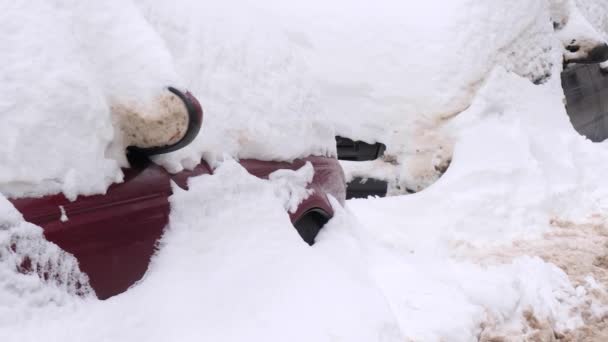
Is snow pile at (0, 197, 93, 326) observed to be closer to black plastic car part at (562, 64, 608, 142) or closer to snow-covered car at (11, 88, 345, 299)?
snow-covered car at (11, 88, 345, 299)

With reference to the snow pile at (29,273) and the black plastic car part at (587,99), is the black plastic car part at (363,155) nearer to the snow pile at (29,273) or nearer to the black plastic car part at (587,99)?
the black plastic car part at (587,99)

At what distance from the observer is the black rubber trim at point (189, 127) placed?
1.74 metres

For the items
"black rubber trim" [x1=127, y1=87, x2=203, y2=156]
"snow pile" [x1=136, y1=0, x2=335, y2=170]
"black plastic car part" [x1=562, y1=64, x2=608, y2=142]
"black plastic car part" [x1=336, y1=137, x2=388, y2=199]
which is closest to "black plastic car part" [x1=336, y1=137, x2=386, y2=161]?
"black plastic car part" [x1=336, y1=137, x2=388, y2=199]

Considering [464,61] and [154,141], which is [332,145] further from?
[464,61]

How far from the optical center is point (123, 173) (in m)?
1.76

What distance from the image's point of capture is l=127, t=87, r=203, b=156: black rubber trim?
174 centimetres

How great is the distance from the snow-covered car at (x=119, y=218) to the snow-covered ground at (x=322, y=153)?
1.2 inches

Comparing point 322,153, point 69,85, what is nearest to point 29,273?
point 69,85

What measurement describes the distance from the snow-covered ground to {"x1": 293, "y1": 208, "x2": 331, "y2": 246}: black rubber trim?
4 cm

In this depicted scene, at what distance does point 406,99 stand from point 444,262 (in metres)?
1.63

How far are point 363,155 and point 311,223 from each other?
2.72 metres

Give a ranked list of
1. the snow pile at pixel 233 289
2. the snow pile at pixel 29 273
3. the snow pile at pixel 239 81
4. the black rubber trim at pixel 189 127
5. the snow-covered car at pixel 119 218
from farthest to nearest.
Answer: the snow pile at pixel 239 81 → the black rubber trim at pixel 189 127 → the snow pile at pixel 233 289 → the snow-covered car at pixel 119 218 → the snow pile at pixel 29 273

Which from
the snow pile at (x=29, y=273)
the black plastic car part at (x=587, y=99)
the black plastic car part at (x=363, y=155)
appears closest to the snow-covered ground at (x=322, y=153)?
the snow pile at (x=29, y=273)

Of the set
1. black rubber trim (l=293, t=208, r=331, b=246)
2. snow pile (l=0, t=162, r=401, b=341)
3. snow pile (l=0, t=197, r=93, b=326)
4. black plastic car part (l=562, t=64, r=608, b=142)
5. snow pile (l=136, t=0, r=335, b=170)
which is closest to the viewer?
snow pile (l=0, t=197, r=93, b=326)
